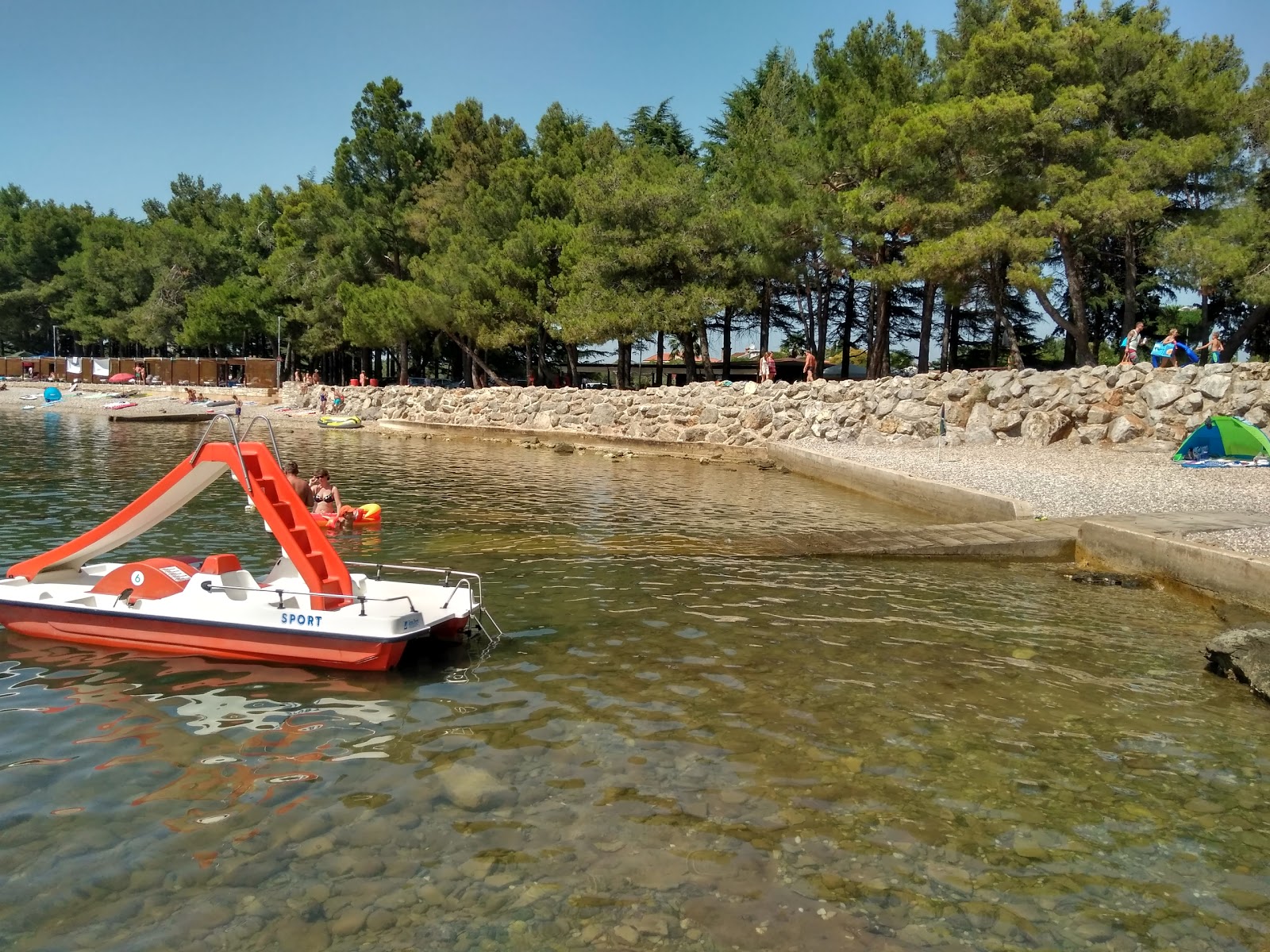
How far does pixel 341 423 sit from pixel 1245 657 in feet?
131

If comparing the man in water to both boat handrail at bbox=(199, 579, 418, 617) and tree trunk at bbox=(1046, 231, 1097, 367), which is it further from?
tree trunk at bbox=(1046, 231, 1097, 367)

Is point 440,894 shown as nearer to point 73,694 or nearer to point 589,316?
point 73,694

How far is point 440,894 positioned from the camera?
4.49 meters

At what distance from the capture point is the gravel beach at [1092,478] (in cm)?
1442

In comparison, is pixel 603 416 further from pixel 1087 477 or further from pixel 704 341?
pixel 1087 477

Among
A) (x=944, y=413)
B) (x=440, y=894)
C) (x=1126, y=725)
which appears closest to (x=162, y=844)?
(x=440, y=894)

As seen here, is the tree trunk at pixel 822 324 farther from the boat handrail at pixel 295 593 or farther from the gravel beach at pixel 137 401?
the boat handrail at pixel 295 593

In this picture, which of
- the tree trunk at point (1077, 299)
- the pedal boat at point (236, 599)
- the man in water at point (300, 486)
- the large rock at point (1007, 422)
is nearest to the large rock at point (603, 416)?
the large rock at point (1007, 422)

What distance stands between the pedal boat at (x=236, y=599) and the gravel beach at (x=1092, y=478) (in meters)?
9.46

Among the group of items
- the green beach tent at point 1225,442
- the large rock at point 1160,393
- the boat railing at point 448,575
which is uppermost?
the large rock at point 1160,393

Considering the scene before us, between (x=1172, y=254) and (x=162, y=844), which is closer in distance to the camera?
(x=162, y=844)

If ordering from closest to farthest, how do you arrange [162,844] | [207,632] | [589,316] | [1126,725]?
[162,844]
[1126,725]
[207,632]
[589,316]

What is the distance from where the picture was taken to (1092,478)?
18016 mm

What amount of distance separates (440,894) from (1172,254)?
27488 millimetres
